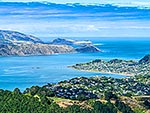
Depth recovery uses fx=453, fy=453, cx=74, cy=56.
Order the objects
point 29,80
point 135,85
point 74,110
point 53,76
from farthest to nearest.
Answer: point 53,76 → point 29,80 → point 135,85 → point 74,110

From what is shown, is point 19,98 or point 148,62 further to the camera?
point 148,62

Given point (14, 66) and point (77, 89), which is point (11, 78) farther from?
point (77, 89)

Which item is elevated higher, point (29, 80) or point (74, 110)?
point (74, 110)

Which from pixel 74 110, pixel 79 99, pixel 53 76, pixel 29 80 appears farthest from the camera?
pixel 53 76

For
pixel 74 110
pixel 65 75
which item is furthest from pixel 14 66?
pixel 74 110

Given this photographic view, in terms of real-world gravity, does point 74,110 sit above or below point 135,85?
above

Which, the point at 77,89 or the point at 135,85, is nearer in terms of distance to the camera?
the point at 77,89

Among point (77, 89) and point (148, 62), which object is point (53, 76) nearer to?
point (148, 62)

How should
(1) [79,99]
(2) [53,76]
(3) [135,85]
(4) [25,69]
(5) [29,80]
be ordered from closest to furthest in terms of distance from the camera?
(1) [79,99], (3) [135,85], (5) [29,80], (2) [53,76], (4) [25,69]

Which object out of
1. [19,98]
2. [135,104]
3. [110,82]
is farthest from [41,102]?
[110,82]
